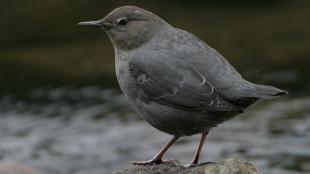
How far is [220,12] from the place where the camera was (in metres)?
13.2

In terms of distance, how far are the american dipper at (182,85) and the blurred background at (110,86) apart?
3.19m

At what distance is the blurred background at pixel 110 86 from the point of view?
897 cm

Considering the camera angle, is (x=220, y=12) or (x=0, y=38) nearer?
(x=0, y=38)

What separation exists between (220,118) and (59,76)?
5966 mm

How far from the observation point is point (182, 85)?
530 centimetres

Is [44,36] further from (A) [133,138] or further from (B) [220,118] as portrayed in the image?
(B) [220,118]

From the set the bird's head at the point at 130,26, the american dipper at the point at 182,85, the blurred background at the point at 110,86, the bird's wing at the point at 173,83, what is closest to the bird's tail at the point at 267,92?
the american dipper at the point at 182,85

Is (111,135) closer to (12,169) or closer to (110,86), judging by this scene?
(110,86)

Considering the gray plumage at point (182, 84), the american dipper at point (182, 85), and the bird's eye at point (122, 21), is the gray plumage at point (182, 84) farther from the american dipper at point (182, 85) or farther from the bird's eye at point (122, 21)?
the bird's eye at point (122, 21)

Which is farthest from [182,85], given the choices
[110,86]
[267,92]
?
[110,86]

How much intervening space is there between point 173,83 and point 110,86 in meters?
5.35

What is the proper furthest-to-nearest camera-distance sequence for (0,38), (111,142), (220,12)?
(220,12), (0,38), (111,142)

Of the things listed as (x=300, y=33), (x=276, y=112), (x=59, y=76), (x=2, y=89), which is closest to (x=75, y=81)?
(x=59, y=76)

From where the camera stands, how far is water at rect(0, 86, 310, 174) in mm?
8734
